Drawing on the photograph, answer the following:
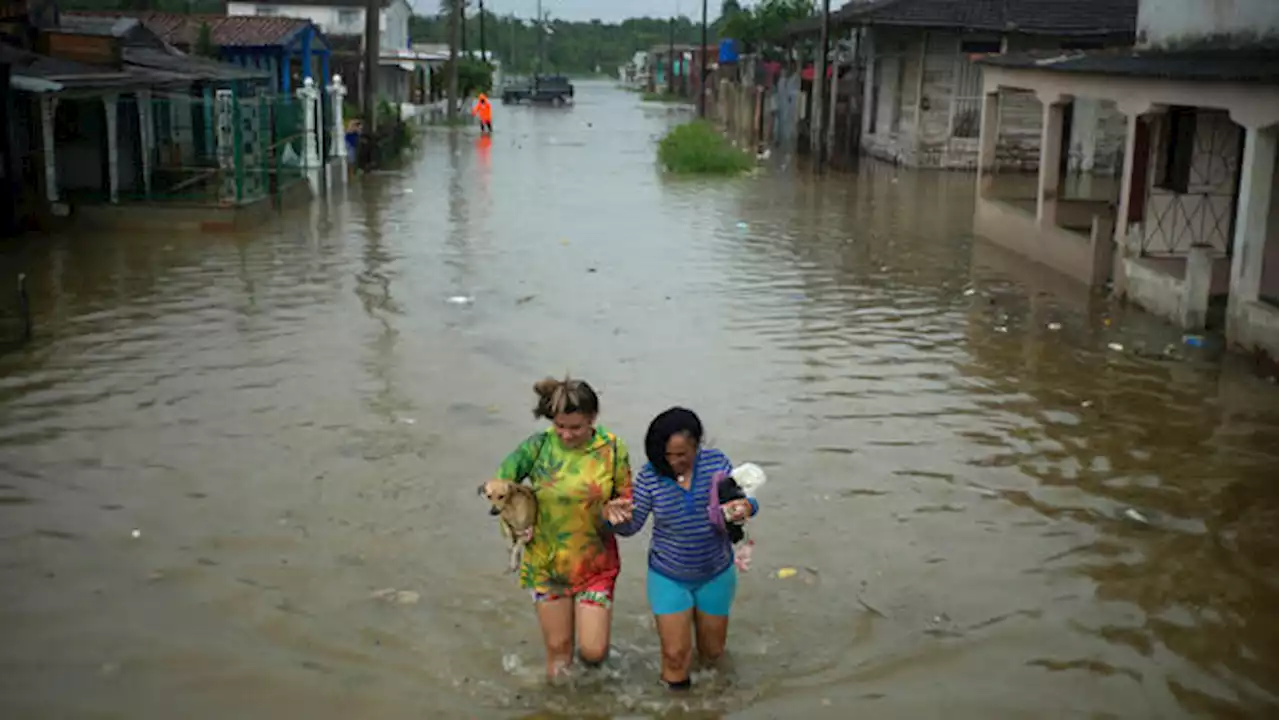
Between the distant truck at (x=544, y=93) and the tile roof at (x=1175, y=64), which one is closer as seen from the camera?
the tile roof at (x=1175, y=64)

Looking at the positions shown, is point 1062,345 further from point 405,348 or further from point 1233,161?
point 405,348

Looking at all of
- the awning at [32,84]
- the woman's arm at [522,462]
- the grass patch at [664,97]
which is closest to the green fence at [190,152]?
the awning at [32,84]

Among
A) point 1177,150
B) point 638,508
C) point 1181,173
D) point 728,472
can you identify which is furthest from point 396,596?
point 1177,150

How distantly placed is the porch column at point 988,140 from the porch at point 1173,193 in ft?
0.08

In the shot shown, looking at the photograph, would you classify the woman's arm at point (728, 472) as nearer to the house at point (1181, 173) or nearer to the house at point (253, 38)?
the house at point (1181, 173)

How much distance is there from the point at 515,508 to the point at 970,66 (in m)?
29.1

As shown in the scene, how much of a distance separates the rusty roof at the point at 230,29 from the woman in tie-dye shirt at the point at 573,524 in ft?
107

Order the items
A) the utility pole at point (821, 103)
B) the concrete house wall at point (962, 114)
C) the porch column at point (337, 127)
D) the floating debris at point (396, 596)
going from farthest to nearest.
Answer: the utility pole at point (821, 103)
the concrete house wall at point (962, 114)
the porch column at point (337, 127)
the floating debris at point (396, 596)

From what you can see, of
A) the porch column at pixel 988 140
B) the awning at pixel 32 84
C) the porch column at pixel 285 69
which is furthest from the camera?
the porch column at pixel 285 69

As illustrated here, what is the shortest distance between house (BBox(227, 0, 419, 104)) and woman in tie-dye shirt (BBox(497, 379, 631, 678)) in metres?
45.1

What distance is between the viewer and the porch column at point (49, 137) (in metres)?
17.4

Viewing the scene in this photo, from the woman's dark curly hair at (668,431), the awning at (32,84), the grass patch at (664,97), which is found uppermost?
the awning at (32,84)

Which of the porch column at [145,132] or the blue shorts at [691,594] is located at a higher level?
the porch column at [145,132]

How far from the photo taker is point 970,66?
104 feet
